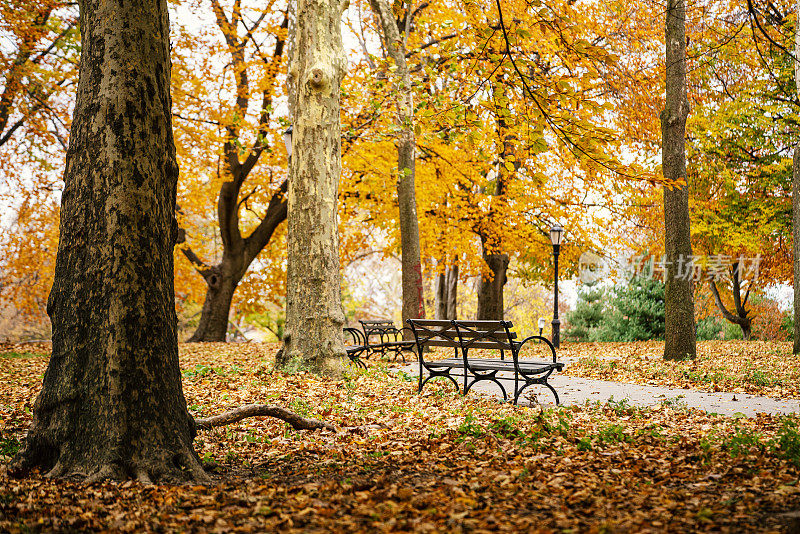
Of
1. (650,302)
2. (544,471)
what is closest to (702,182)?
(650,302)

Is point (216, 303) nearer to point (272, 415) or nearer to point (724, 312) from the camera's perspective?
point (272, 415)

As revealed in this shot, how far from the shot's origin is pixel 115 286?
383 centimetres

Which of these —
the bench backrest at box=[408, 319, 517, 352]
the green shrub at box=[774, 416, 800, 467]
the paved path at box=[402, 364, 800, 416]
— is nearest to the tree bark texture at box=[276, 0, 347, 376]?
the bench backrest at box=[408, 319, 517, 352]

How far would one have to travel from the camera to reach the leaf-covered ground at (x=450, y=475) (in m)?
3.07

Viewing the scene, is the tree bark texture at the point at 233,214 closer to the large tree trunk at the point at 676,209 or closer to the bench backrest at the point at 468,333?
the large tree trunk at the point at 676,209

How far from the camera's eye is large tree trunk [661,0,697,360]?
11.3 m

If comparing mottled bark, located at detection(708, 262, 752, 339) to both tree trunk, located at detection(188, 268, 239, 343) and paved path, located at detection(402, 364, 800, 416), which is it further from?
tree trunk, located at detection(188, 268, 239, 343)

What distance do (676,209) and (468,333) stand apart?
586cm

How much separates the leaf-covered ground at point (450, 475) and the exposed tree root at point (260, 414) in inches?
4.5

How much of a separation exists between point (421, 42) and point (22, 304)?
56.2ft

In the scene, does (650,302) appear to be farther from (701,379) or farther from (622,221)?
(701,379)

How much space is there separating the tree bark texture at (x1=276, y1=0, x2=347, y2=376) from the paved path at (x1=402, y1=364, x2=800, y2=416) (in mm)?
2400

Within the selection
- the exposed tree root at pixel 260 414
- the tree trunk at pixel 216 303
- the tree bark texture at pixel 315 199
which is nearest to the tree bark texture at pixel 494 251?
the tree trunk at pixel 216 303

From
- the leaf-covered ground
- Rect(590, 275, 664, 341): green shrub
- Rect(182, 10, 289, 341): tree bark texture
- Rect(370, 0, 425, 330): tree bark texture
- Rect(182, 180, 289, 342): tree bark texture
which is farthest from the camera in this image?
Rect(590, 275, 664, 341): green shrub
